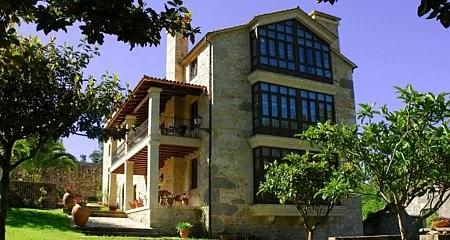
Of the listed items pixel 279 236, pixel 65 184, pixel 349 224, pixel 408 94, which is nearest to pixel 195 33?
pixel 408 94

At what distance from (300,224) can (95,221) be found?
8711 mm

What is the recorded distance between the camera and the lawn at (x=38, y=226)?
14208mm

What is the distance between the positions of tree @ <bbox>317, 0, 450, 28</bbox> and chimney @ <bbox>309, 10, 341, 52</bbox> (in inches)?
883

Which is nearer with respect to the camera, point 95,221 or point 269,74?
point 95,221

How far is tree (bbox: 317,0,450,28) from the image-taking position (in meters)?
3.19

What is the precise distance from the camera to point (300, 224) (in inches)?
843

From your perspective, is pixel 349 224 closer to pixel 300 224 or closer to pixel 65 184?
pixel 300 224

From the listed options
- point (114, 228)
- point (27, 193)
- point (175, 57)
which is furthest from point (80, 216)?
point (175, 57)

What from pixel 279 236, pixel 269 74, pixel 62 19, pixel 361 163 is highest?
pixel 269 74

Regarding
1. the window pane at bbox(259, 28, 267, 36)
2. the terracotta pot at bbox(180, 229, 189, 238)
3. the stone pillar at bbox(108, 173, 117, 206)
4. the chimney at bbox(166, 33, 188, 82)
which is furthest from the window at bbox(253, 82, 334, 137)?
the stone pillar at bbox(108, 173, 117, 206)

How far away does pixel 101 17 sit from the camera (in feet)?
13.0

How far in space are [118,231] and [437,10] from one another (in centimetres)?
1618

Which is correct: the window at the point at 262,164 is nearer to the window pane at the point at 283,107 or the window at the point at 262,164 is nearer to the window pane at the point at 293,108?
the window pane at the point at 283,107

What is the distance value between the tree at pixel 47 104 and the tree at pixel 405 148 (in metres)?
4.83
